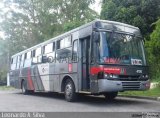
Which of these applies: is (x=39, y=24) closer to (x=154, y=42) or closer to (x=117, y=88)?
(x=154, y=42)

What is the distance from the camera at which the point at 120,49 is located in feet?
39.2

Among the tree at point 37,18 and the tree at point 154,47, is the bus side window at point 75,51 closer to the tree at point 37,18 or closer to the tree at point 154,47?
the tree at point 154,47

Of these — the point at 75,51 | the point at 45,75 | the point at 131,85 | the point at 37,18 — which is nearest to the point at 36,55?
the point at 45,75

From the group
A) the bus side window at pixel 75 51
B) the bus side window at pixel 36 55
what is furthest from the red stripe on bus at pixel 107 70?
the bus side window at pixel 36 55

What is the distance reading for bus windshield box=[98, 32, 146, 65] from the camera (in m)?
11.6

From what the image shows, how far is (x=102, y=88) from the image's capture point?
11.2 meters

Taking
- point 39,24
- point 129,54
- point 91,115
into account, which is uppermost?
point 39,24

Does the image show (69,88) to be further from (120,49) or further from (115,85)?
(120,49)

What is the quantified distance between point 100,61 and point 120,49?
1036 mm

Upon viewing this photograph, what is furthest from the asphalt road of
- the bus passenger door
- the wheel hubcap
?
the bus passenger door

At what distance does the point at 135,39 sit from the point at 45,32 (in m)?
27.4

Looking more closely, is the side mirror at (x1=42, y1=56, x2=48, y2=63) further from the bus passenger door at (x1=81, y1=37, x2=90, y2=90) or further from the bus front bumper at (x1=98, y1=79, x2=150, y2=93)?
the bus front bumper at (x1=98, y1=79, x2=150, y2=93)

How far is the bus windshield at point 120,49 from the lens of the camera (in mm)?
11586

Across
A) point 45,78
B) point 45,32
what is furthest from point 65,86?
point 45,32
